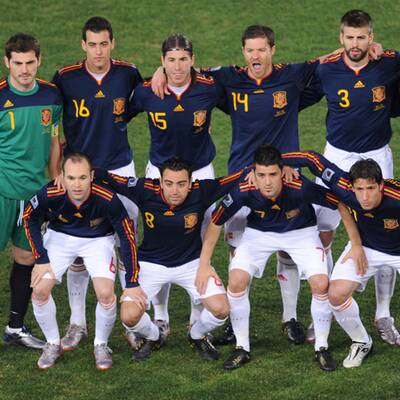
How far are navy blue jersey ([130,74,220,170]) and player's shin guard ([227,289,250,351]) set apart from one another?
1.37m

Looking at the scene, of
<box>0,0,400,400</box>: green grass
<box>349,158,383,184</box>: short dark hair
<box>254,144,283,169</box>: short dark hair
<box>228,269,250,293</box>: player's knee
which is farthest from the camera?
<box>228,269,250,293</box>: player's knee

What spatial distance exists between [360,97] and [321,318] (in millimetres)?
2102

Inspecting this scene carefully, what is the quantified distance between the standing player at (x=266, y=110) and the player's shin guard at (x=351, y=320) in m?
0.64

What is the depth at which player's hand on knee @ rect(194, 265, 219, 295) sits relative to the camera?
10531 mm

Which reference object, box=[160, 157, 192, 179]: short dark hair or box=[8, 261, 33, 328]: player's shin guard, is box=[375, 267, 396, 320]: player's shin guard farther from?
box=[8, 261, 33, 328]: player's shin guard

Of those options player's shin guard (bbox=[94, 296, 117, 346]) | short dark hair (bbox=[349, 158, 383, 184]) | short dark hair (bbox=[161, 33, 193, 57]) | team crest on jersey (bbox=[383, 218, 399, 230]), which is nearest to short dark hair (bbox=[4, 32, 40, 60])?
short dark hair (bbox=[161, 33, 193, 57])

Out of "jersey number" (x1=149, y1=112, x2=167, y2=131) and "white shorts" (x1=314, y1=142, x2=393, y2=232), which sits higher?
"jersey number" (x1=149, y1=112, x2=167, y2=131)

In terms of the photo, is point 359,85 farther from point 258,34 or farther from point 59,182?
point 59,182

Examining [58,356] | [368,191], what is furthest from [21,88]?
[368,191]

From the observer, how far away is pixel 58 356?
420 inches

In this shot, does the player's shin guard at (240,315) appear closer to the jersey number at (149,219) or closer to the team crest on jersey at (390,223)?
the jersey number at (149,219)

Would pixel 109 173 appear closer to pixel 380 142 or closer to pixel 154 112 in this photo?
pixel 154 112

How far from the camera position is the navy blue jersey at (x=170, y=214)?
35.0 feet

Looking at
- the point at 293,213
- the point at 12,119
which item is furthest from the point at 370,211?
the point at 12,119
